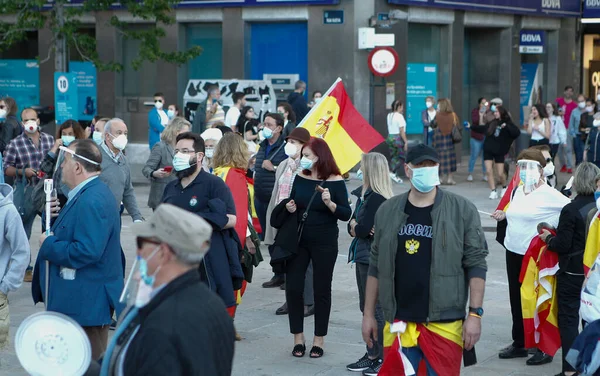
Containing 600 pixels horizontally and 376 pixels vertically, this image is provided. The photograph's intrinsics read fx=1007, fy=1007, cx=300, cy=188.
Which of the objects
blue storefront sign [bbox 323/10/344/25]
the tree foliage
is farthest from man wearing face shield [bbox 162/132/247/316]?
blue storefront sign [bbox 323/10/344/25]

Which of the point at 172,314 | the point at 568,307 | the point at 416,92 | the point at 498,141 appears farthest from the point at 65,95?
the point at 172,314

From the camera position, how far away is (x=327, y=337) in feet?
29.6

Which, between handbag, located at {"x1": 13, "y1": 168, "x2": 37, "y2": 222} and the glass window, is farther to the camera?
the glass window

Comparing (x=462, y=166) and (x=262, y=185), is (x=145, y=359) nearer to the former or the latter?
(x=262, y=185)

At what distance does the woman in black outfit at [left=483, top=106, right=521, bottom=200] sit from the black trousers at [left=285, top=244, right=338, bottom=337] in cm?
1153

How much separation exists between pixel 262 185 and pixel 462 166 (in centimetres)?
1521

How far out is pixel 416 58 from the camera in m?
25.7

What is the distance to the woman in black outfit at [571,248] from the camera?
746 cm

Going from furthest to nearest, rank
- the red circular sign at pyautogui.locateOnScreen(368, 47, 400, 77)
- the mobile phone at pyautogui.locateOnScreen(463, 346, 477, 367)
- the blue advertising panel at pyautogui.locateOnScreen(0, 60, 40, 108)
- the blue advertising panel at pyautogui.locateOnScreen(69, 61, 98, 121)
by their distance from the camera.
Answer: the blue advertising panel at pyautogui.locateOnScreen(0, 60, 40, 108) < the blue advertising panel at pyautogui.locateOnScreen(69, 61, 98, 121) < the red circular sign at pyautogui.locateOnScreen(368, 47, 400, 77) < the mobile phone at pyautogui.locateOnScreen(463, 346, 477, 367)

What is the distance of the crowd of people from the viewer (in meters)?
3.54

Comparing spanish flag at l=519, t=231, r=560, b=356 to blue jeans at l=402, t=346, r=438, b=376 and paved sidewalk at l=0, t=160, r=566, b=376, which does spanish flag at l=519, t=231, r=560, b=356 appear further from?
blue jeans at l=402, t=346, r=438, b=376

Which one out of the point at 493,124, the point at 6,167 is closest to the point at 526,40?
the point at 493,124

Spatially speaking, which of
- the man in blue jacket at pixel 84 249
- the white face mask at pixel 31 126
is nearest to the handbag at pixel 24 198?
the white face mask at pixel 31 126

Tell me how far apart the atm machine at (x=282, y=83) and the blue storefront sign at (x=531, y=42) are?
334 inches
